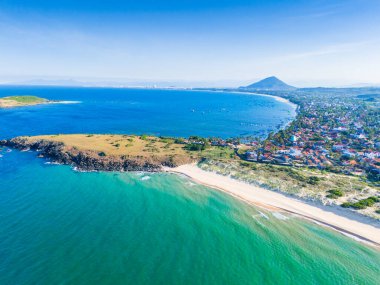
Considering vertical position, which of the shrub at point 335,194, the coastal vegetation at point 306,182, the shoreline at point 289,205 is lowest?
the shoreline at point 289,205

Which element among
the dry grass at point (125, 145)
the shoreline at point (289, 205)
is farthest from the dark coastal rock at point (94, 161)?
the shoreline at point (289, 205)

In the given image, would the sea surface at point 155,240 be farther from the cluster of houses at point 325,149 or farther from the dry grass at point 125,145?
the cluster of houses at point 325,149

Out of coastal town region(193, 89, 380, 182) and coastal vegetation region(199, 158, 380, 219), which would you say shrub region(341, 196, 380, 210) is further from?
coastal town region(193, 89, 380, 182)

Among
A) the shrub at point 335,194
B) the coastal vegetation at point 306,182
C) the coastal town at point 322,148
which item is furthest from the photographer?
the coastal town at point 322,148

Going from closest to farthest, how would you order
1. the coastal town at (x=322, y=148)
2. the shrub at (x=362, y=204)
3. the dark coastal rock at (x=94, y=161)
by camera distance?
the shrub at (x=362, y=204) < the dark coastal rock at (x=94, y=161) < the coastal town at (x=322, y=148)

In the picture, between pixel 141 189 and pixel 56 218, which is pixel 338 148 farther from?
Result: pixel 56 218

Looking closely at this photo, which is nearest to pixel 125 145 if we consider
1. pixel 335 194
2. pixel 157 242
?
pixel 157 242

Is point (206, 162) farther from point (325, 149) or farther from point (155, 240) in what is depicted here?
point (325, 149)
